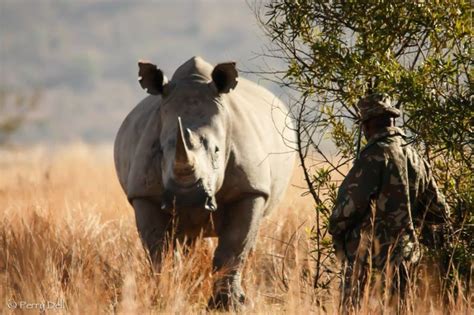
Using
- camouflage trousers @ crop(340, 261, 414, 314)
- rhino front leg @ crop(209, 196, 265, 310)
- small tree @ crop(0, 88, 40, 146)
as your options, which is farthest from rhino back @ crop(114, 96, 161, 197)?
small tree @ crop(0, 88, 40, 146)

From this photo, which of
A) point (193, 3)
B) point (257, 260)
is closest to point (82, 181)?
point (257, 260)

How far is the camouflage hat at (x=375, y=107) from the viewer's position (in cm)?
689

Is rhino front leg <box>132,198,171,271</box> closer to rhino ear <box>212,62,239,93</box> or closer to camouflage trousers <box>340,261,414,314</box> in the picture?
rhino ear <box>212,62,239,93</box>

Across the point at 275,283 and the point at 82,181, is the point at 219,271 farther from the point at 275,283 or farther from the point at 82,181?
the point at 82,181

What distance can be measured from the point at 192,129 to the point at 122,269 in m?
1.15

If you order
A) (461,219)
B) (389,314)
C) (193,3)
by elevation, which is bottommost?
(389,314)

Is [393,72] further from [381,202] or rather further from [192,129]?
[192,129]

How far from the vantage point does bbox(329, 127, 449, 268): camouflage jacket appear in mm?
6742

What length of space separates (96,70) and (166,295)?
373ft

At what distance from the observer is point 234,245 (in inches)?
344

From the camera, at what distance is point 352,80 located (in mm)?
7715

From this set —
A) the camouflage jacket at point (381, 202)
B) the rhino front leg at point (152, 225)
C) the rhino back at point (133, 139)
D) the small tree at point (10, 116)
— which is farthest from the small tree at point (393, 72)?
the small tree at point (10, 116)

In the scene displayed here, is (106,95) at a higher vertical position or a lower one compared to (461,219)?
higher

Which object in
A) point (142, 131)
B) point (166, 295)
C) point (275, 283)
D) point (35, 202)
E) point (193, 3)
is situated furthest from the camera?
point (193, 3)
